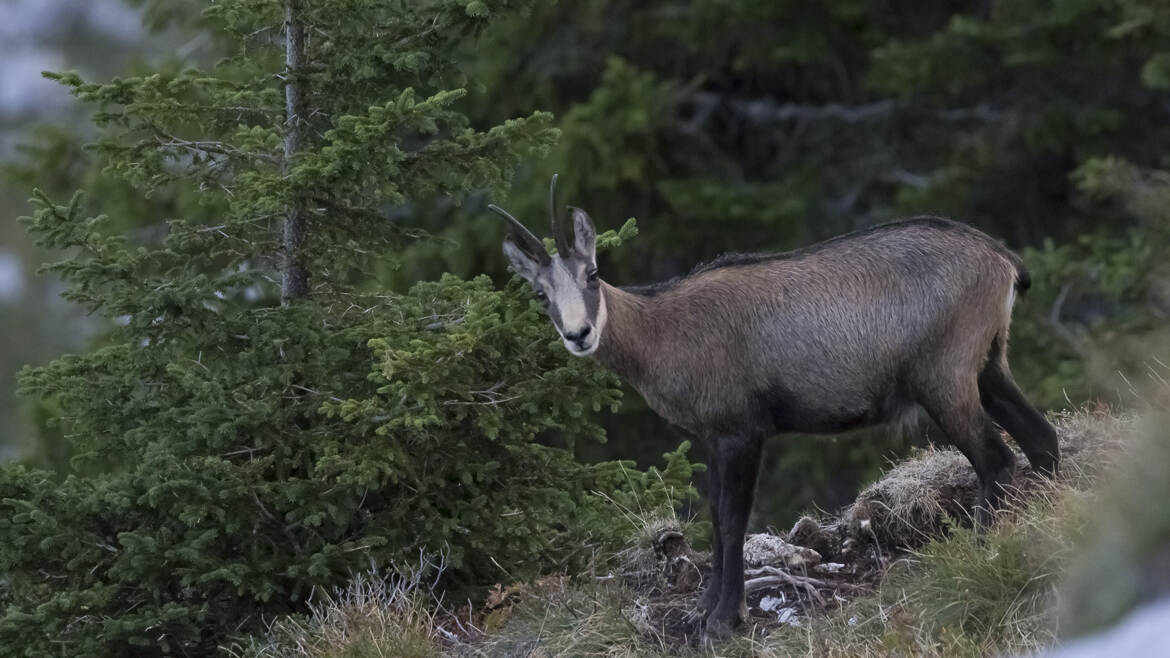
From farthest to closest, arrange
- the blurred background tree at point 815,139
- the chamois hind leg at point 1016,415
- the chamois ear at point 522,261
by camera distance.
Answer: the blurred background tree at point 815,139, the chamois hind leg at point 1016,415, the chamois ear at point 522,261

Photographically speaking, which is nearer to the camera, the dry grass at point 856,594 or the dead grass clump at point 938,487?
the dry grass at point 856,594

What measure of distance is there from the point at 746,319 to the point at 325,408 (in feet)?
6.96

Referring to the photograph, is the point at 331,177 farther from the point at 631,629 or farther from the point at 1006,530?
the point at 1006,530

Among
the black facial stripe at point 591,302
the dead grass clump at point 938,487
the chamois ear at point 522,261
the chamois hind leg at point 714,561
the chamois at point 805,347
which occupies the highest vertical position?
the chamois ear at point 522,261

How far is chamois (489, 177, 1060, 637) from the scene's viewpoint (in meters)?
7.71

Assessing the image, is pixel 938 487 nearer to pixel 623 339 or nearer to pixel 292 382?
pixel 623 339

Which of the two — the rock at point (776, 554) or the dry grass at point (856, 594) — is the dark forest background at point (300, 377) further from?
the rock at point (776, 554)

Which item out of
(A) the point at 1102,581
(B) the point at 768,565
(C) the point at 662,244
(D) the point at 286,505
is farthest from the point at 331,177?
(C) the point at 662,244

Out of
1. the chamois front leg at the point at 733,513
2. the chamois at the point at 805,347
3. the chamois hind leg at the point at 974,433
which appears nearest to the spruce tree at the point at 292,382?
the chamois at the point at 805,347

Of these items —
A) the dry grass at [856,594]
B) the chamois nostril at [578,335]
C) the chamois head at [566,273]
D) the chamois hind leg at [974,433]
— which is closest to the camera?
the dry grass at [856,594]

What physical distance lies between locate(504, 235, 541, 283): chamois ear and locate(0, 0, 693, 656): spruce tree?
269mm

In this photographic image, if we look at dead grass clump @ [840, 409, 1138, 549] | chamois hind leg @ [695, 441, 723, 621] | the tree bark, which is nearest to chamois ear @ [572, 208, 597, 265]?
chamois hind leg @ [695, 441, 723, 621]

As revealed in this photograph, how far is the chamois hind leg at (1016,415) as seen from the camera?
808 cm

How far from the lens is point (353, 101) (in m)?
8.60
